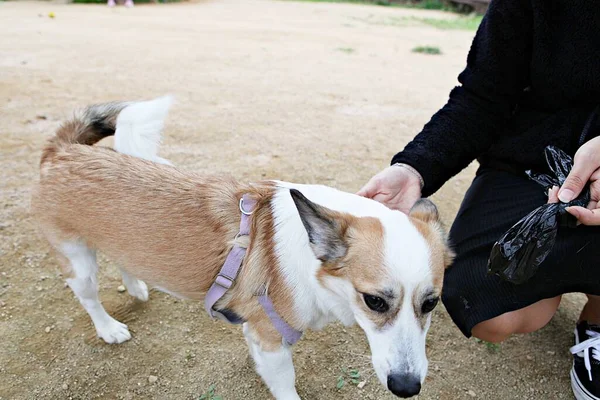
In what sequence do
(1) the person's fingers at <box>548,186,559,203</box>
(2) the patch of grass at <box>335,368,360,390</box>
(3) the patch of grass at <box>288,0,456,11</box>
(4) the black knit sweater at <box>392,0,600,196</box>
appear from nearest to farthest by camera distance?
A: 1. (1) the person's fingers at <box>548,186,559,203</box>
2. (4) the black knit sweater at <box>392,0,600,196</box>
3. (2) the patch of grass at <box>335,368,360,390</box>
4. (3) the patch of grass at <box>288,0,456,11</box>

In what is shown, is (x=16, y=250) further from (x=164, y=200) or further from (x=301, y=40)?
(x=301, y=40)

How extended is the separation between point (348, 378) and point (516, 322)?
760 millimetres

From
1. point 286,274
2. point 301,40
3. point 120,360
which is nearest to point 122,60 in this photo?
point 301,40

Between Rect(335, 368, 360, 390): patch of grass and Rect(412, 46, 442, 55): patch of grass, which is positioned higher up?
Rect(412, 46, 442, 55): patch of grass

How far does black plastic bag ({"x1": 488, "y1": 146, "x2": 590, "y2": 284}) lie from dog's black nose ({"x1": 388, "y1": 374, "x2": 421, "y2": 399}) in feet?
1.77

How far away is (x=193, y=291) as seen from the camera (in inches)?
77.2

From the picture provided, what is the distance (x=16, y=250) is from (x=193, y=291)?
54.8 inches

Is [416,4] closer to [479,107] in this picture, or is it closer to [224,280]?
[479,107]

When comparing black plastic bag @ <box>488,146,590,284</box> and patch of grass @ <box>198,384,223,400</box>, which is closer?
black plastic bag @ <box>488,146,590,284</box>

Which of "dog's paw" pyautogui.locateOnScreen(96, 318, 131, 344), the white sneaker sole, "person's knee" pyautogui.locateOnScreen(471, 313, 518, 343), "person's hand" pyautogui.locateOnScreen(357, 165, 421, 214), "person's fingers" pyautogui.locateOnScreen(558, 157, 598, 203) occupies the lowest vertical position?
Result: "dog's paw" pyautogui.locateOnScreen(96, 318, 131, 344)

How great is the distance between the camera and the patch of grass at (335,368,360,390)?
212cm

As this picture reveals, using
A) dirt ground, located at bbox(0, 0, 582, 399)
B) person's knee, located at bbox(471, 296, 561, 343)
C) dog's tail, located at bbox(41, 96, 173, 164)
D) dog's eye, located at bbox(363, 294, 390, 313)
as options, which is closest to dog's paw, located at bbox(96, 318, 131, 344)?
dirt ground, located at bbox(0, 0, 582, 399)

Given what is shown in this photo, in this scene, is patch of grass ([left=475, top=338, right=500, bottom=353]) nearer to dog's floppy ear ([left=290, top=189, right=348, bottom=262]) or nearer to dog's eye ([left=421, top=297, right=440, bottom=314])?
dog's eye ([left=421, top=297, right=440, bottom=314])

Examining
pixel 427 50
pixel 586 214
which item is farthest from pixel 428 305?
pixel 427 50
